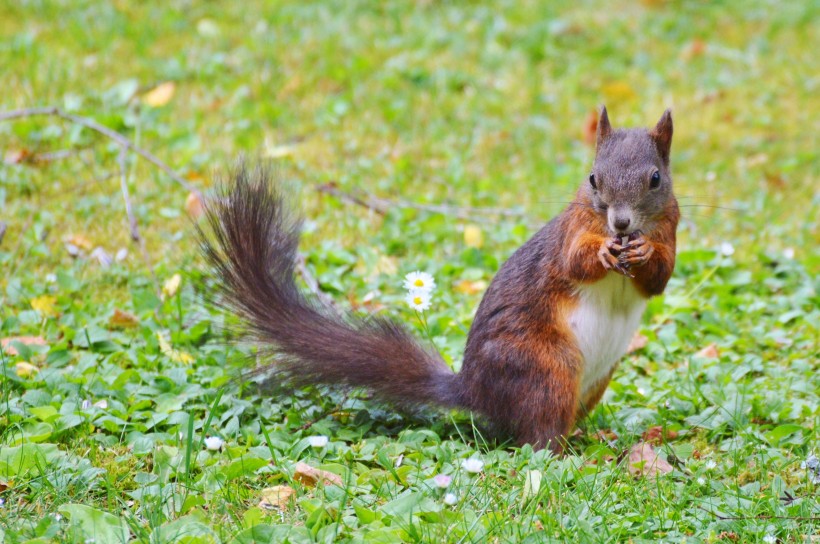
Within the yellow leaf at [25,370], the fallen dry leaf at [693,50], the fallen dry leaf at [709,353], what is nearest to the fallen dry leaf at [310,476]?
the yellow leaf at [25,370]

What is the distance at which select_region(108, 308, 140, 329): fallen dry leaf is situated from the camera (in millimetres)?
3098

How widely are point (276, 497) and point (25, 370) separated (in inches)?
38.1

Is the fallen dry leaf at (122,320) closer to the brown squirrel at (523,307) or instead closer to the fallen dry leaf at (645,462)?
the brown squirrel at (523,307)

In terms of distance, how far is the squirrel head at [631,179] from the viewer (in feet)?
7.64

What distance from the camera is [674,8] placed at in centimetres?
629

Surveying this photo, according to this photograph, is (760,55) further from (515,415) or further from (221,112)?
(515,415)

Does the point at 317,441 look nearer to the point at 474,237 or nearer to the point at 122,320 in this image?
the point at 122,320

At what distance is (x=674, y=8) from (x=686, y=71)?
0.83m

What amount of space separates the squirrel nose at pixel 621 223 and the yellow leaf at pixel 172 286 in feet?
→ 5.25

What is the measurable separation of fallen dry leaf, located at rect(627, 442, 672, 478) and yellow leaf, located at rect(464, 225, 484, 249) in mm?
1526

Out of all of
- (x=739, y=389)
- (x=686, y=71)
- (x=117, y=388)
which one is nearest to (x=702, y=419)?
(x=739, y=389)

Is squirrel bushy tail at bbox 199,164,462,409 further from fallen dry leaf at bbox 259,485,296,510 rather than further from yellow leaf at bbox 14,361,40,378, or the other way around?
yellow leaf at bbox 14,361,40,378

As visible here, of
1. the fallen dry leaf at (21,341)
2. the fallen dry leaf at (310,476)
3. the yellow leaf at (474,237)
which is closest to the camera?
the fallen dry leaf at (310,476)

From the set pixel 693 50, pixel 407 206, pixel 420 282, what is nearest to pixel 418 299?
pixel 420 282
